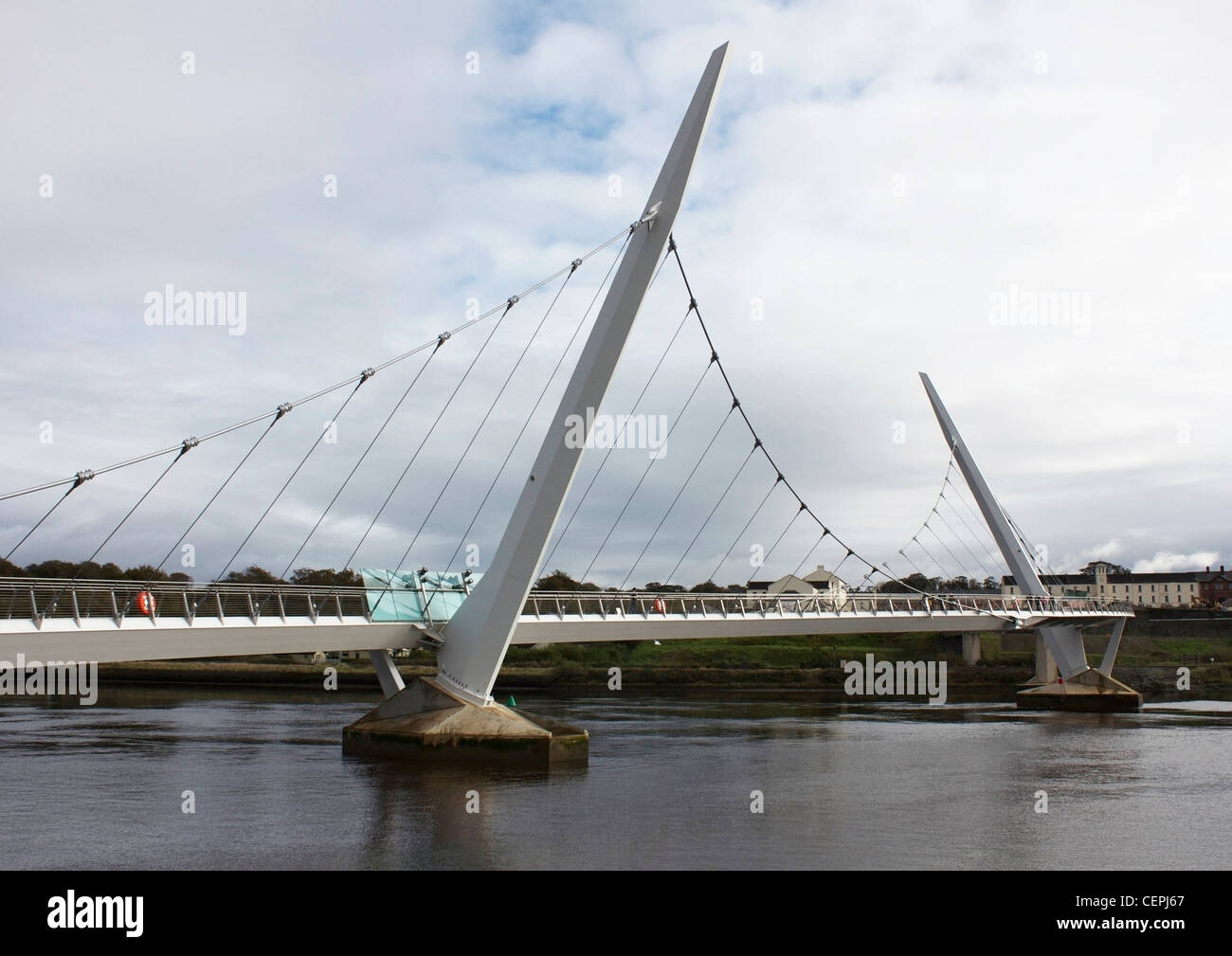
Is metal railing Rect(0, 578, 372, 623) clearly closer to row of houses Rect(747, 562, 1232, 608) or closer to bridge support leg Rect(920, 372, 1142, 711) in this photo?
bridge support leg Rect(920, 372, 1142, 711)

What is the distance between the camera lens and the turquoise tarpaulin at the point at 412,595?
33.0 metres

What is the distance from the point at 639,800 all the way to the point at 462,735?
23.5 ft

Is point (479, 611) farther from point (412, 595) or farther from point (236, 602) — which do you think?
point (236, 602)

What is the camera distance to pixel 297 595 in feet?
98.2

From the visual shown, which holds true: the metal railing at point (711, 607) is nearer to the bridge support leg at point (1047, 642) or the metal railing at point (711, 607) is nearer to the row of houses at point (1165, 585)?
the bridge support leg at point (1047, 642)

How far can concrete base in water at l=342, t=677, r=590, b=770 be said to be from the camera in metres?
31.6

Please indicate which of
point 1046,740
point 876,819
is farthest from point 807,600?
point 876,819

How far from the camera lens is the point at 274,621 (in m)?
28.8

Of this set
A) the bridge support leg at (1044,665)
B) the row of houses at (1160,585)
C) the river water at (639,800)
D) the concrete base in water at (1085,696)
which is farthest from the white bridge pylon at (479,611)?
the row of houses at (1160,585)

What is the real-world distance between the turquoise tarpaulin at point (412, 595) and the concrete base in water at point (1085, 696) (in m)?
40.7

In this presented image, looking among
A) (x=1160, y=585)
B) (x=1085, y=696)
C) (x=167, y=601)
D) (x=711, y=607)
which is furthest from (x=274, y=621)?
(x=1160, y=585)

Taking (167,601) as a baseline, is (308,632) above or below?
below
